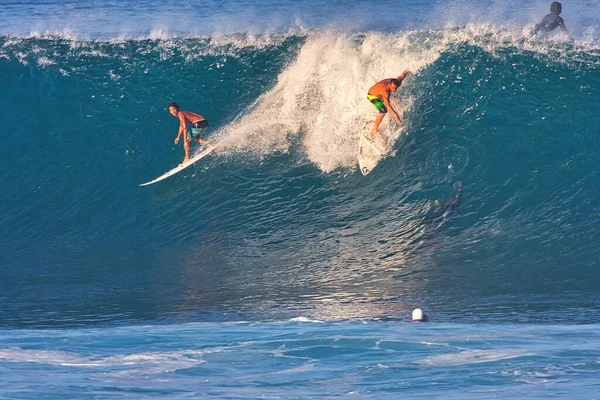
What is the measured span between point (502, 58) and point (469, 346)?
7572mm

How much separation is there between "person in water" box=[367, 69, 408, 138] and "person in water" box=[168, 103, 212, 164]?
8.64 ft

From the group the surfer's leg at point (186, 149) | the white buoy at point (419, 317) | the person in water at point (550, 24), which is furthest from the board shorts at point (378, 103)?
the white buoy at point (419, 317)

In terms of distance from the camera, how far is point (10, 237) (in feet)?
42.9

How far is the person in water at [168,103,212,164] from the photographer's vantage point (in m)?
14.1

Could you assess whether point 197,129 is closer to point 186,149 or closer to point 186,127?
point 186,127

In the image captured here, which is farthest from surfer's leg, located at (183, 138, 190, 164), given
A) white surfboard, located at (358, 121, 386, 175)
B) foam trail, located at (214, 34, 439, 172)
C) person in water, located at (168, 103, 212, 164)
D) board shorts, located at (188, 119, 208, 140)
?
white surfboard, located at (358, 121, 386, 175)

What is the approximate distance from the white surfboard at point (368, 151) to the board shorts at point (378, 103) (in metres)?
0.32

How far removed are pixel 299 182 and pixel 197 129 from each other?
1.89 m

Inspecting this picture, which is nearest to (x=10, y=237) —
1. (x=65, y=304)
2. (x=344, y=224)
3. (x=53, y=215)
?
(x=53, y=215)

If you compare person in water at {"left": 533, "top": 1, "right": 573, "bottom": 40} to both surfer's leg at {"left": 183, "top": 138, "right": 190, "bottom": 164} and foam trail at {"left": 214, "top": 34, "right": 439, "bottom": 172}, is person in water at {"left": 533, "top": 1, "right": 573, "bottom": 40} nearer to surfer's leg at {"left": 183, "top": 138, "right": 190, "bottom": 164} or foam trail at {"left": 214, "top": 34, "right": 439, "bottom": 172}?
foam trail at {"left": 214, "top": 34, "right": 439, "bottom": 172}

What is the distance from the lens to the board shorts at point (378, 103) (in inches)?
526

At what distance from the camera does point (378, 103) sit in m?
13.4

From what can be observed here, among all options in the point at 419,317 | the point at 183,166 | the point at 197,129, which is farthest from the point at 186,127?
the point at 419,317

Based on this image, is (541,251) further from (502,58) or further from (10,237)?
(10,237)
